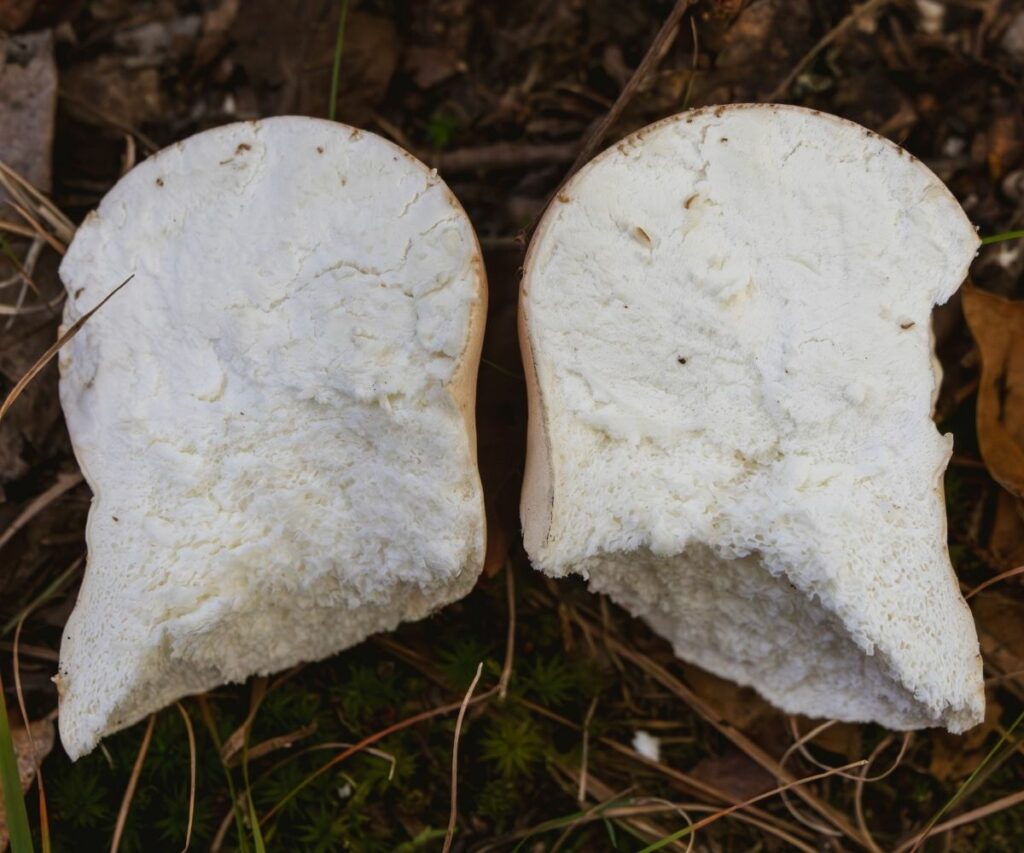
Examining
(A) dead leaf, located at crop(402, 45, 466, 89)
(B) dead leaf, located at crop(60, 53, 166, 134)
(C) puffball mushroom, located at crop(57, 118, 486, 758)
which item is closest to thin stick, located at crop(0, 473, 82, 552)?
(C) puffball mushroom, located at crop(57, 118, 486, 758)

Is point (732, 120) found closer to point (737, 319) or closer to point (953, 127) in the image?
point (737, 319)

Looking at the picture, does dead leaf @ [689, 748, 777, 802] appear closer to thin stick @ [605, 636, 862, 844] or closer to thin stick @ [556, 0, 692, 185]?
thin stick @ [605, 636, 862, 844]

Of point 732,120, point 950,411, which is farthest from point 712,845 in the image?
point 732,120

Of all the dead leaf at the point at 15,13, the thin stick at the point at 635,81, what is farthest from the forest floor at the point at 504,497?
the thin stick at the point at 635,81

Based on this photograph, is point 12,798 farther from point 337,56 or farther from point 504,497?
point 337,56

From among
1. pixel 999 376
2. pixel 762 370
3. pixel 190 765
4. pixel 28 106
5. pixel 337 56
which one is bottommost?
pixel 190 765

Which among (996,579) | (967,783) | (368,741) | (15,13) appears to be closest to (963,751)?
(967,783)
